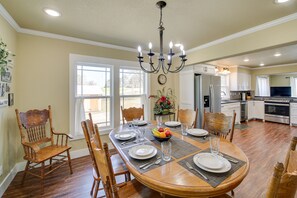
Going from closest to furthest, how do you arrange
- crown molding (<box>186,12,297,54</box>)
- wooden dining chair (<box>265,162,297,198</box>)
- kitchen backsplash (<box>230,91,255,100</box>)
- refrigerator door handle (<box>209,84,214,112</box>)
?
wooden dining chair (<box>265,162,297,198</box>) < crown molding (<box>186,12,297,54</box>) < refrigerator door handle (<box>209,84,214,112</box>) < kitchen backsplash (<box>230,91,255,100</box>)

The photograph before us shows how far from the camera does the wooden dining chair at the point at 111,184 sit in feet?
2.84

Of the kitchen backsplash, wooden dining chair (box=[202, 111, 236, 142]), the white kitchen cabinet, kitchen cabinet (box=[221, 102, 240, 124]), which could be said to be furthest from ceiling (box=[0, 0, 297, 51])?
the white kitchen cabinet

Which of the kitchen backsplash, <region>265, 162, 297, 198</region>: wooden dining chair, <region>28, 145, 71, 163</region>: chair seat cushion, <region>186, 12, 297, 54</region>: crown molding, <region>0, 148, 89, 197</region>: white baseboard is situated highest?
<region>186, 12, 297, 54</region>: crown molding

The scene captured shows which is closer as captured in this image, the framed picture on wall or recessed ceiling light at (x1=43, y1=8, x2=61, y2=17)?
recessed ceiling light at (x1=43, y1=8, x2=61, y2=17)

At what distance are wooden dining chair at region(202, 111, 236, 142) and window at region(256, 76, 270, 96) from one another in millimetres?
6374

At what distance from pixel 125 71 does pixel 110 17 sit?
1574 mm

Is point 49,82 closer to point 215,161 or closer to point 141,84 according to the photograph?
point 141,84

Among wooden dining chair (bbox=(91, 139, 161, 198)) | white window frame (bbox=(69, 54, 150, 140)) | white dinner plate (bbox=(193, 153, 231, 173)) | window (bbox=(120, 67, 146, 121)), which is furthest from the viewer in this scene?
window (bbox=(120, 67, 146, 121))

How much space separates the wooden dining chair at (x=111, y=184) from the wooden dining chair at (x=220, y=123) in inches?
51.0

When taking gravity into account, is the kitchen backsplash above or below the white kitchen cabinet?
above

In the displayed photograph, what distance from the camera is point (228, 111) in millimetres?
5336

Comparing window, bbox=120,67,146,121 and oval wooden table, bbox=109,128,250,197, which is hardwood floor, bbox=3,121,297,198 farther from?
window, bbox=120,67,146,121

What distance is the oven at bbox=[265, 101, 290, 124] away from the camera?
5.49m

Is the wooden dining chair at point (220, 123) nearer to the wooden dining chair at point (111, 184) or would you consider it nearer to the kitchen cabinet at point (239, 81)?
the wooden dining chair at point (111, 184)
